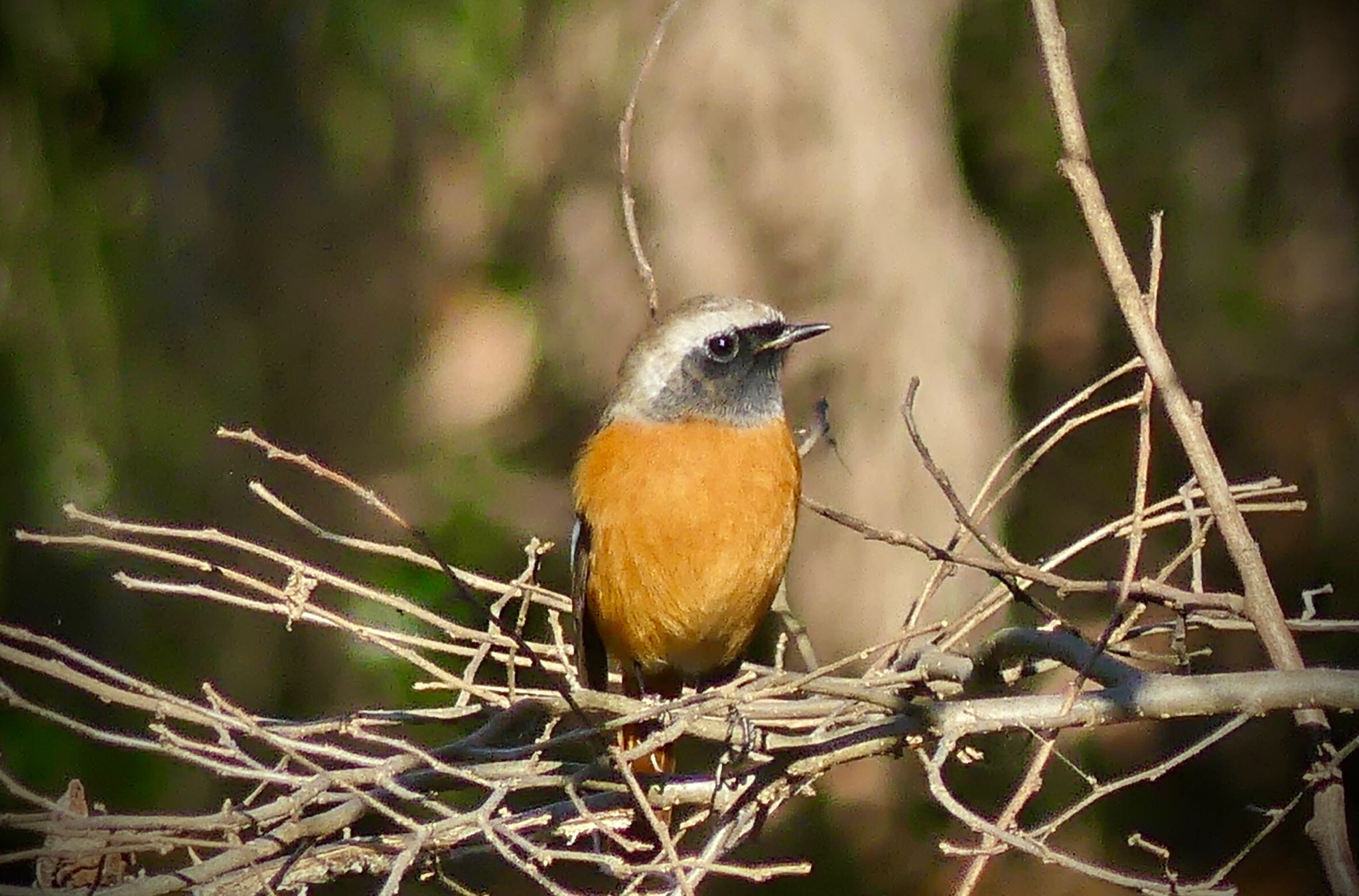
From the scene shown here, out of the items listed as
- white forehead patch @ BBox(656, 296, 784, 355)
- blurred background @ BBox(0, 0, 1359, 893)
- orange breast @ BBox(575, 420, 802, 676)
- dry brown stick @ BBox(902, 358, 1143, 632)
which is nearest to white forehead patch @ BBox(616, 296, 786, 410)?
white forehead patch @ BBox(656, 296, 784, 355)

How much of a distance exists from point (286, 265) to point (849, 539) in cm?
291

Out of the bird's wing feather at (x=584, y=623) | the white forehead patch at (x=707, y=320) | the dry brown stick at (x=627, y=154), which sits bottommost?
the bird's wing feather at (x=584, y=623)

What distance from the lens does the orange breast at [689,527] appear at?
4316mm

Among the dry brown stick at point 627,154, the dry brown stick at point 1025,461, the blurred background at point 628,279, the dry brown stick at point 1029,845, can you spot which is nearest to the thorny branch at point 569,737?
the dry brown stick at point 1029,845

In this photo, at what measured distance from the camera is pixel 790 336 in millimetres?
4562

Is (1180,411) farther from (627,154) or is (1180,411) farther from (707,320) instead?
(707,320)

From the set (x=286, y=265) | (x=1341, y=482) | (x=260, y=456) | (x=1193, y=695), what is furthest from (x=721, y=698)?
(x=1341, y=482)

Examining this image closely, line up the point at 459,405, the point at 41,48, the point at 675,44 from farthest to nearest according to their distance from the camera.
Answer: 1. the point at 459,405
2. the point at 675,44
3. the point at 41,48

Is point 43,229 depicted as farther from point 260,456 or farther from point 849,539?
point 849,539

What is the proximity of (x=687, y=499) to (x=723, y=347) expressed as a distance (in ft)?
1.57

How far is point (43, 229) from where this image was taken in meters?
5.94

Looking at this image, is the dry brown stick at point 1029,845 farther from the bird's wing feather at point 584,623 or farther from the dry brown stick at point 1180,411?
the bird's wing feather at point 584,623

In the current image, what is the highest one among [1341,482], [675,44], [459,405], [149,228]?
[675,44]

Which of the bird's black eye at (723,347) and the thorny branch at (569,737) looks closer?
the thorny branch at (569,737)
